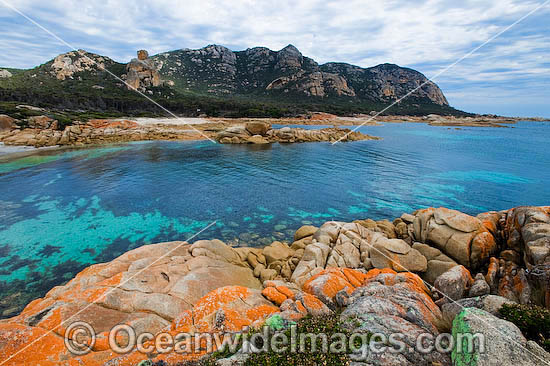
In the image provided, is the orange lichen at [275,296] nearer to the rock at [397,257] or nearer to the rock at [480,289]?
the rock at [397,257]

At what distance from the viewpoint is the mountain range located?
291 ft

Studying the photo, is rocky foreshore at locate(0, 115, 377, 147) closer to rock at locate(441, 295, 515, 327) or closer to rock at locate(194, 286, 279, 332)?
rock at locate(194, 286, 279, 332)

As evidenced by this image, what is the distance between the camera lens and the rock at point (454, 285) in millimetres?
8005

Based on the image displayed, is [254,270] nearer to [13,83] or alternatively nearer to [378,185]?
[378,185]

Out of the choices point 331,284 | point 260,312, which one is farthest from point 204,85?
point 260,312

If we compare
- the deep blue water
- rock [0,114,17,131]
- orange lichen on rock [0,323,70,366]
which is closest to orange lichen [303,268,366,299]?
orange lichen on rock [0,323,70,366]

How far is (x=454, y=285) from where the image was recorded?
8141mm

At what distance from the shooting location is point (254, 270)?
12.0 metres

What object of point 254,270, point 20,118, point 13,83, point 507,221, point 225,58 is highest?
point 225,58

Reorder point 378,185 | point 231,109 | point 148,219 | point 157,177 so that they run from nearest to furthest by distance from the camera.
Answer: point 148,219 < point 378,185 < point 157,177 < point 231,109

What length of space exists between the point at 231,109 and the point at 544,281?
346 ft

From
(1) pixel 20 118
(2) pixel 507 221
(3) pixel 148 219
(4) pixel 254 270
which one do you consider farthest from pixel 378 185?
(1) pixel 20 118

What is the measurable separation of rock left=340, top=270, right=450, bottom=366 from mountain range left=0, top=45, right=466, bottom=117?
8100 cm

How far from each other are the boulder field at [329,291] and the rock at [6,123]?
58.1m
